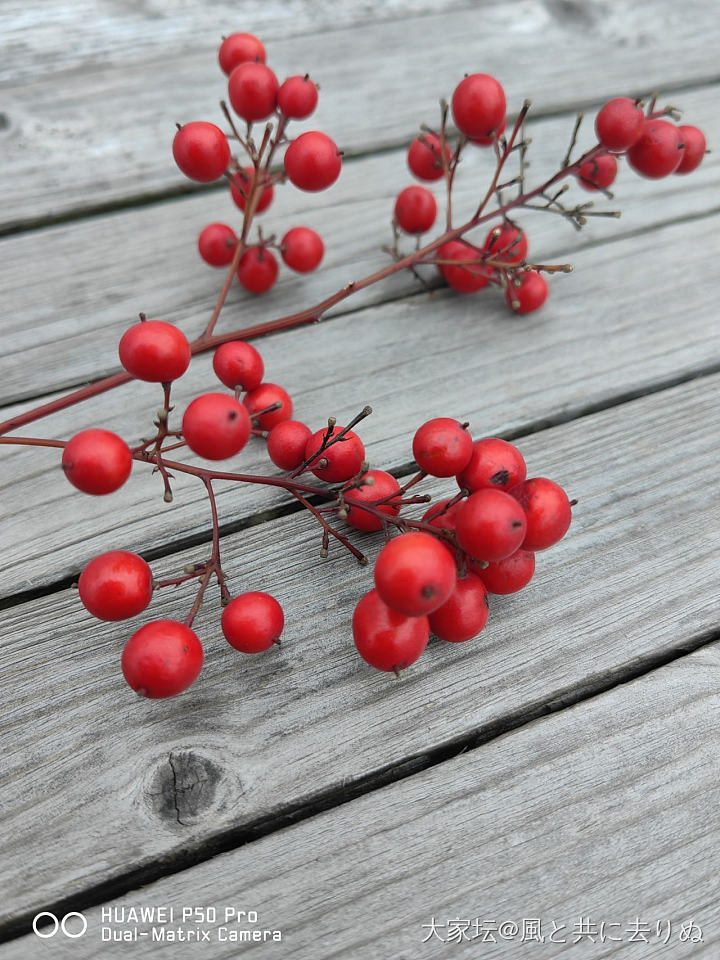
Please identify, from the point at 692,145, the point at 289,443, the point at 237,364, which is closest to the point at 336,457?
the point at 289,443

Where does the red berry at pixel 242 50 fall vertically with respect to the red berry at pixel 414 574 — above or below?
above

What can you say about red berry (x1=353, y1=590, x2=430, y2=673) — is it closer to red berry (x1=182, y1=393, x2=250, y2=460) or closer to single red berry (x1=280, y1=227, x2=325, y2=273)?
red berry (x1=182, y1=393, x2=250, y2=460)

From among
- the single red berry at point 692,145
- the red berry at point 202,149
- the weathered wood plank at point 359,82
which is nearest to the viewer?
the red berry at point 202,149

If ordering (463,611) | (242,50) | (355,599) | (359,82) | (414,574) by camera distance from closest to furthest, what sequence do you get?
(414,574) < (463,611) < (355,599) < (242,50) < (359,82)

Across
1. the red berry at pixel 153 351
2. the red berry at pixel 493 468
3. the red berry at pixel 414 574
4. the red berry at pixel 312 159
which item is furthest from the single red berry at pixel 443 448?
the red berry at pixel 312 159

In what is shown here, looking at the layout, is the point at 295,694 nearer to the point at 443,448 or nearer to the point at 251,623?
the point at 251,623

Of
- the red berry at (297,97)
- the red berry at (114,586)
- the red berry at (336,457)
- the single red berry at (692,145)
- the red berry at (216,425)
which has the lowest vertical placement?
the red berry at (114,586)

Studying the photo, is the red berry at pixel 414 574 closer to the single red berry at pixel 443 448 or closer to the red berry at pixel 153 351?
the single red berry at pixel 443 448
